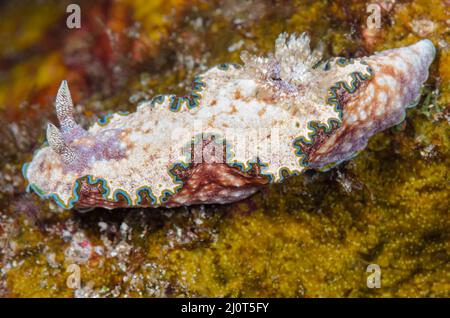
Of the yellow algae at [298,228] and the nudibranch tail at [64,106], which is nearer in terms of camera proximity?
the nudibranch tail at [64,106]

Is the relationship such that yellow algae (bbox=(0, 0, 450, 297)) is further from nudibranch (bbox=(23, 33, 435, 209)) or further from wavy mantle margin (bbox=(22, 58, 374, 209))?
wavy mantle margin (bbox=(22, 58, 374, 209))

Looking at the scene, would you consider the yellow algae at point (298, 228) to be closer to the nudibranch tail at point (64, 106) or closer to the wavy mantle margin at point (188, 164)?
the wavy mantle margin at point (188, 164)

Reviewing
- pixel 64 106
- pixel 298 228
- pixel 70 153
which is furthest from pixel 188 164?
pixel 298 228

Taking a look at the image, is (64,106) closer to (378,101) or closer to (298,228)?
(298,228)

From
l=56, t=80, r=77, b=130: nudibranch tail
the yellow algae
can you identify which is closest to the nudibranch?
l=56, t=80, r=77, b=130: nudibranch tail

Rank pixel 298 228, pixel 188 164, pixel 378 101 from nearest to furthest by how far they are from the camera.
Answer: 1. pixel 188 164
2. pixel 378 101
3. pixel 298 228

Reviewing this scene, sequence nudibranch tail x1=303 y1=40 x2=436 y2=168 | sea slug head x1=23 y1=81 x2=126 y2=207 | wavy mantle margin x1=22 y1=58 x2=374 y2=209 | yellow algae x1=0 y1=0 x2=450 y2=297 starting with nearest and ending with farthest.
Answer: wavy mantle margin x1=22 y1=58 x2=374 y2=209
sea slug head x1=23 y1=81 x2=126 y2=207
nudibranch tail x1=303 y1=40 x2=436 y2=168
yellow algae x1=0 y1=0 x2=450 y2=297

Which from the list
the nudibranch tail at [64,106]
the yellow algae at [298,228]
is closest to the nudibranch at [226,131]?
the nudibranch tail at [64,106]

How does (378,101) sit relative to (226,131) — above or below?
above

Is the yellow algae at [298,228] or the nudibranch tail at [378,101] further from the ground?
the nudibranch tail at [378,101]
